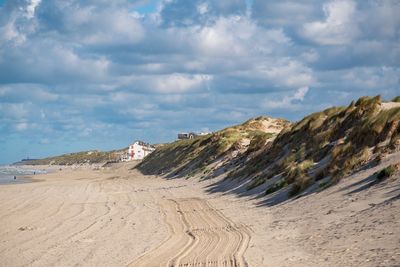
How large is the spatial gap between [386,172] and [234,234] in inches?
176

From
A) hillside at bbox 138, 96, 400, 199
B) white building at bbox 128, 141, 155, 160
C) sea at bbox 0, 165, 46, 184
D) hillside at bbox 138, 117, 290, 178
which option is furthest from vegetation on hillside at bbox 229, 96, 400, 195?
white building at bbox 128, 141, 155, 160

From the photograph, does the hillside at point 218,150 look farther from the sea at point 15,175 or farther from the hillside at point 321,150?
the sea at point 15,175

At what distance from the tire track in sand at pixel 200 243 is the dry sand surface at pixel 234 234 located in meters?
0.02

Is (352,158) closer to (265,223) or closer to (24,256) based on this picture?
(265,223)

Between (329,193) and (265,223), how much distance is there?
98.6 inches

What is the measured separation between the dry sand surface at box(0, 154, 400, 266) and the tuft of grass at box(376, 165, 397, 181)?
0.24m

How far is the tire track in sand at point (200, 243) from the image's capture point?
10.1 meters

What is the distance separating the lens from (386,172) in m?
13.8

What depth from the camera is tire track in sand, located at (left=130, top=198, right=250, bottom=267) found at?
10.1 metres

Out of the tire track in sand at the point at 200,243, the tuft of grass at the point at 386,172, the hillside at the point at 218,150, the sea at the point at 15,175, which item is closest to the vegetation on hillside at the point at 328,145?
the tuft of grass at the point at 386,172

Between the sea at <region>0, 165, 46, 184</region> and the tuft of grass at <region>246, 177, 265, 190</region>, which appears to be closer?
the tuft of grass at <region>246, 177, 265, 190</region>

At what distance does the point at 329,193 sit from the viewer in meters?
15.2

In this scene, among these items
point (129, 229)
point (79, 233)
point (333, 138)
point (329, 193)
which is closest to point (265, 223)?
point (329, 193)

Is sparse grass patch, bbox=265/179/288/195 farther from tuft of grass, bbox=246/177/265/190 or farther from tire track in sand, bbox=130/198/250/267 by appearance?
tire track in sand, bbox=130/198/250/267
